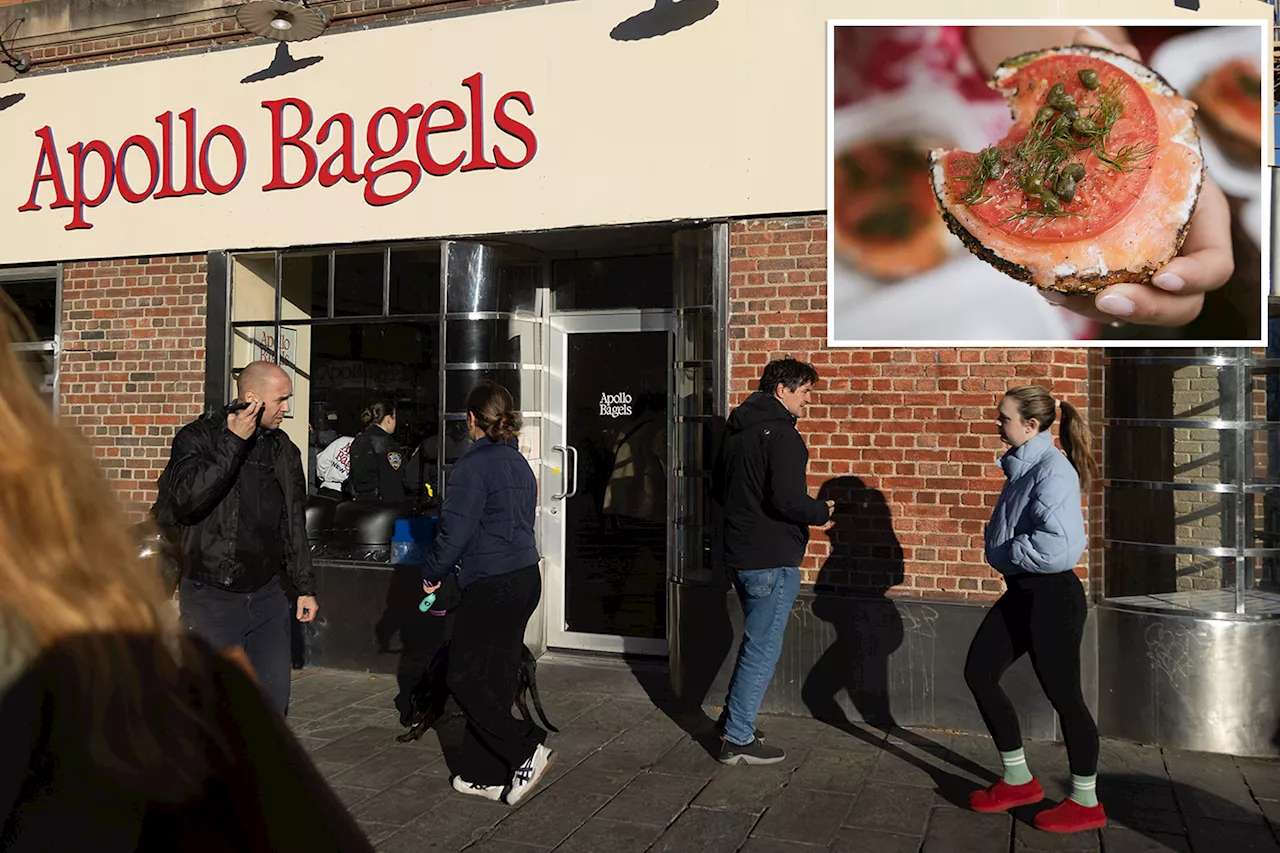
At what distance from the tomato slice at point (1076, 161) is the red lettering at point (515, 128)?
8.64ft

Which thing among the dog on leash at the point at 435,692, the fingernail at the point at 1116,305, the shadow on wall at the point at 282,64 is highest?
the shadow on wall at the point at 282,64

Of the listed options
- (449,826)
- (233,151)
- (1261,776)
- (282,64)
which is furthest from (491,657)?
(282,64)

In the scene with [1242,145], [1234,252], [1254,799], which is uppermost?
[1242,145]

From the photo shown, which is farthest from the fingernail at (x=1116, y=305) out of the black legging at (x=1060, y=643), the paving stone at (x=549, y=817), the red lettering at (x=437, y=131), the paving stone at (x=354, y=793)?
the paving stone at (x=354, y=793)

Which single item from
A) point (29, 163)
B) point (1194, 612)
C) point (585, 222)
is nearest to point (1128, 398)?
point (1194, 612)

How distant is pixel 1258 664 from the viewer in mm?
5914

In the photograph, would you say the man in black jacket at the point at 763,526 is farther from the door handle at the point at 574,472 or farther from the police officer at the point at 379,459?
the police officer at the point at 379,459

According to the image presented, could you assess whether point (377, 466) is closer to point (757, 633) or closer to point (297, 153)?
point (297, 153)

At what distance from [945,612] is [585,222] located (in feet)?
10.6

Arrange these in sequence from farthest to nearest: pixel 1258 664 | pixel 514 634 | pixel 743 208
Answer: pixel 743 208 → pixel 1258 664 → pixel 514 634

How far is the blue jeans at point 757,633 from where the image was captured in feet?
18.2

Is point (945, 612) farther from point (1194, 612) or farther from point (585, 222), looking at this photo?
point (585, 222)

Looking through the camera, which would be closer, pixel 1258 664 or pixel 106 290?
pixel 1258 664

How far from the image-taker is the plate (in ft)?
20.6
